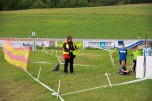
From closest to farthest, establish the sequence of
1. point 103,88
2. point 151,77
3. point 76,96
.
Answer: point 76,96, point 103,88, point 151,77

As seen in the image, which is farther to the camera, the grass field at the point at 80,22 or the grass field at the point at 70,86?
the grass field at the point at 80,22

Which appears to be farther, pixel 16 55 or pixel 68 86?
pixel 16 55

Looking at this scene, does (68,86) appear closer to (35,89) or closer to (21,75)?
(35,89)

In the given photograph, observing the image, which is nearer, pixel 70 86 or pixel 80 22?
pixel 70 86

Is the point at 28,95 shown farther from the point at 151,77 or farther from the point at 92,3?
the point at 92,3

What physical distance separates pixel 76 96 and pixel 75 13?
6709 cm

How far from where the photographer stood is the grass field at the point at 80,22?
2235 inches

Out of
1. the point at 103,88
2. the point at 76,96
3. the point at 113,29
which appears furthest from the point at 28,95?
the point at 113,29

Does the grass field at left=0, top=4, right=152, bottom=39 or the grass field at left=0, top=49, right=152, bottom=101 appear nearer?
the grass field at left=0, top=49, right=152, bottom=101

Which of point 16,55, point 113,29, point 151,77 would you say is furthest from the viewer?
point 113,29

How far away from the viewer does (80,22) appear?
6888 cm

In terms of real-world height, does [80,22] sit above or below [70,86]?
below

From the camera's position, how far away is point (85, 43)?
37938mm

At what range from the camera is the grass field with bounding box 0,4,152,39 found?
56781 millimetres
